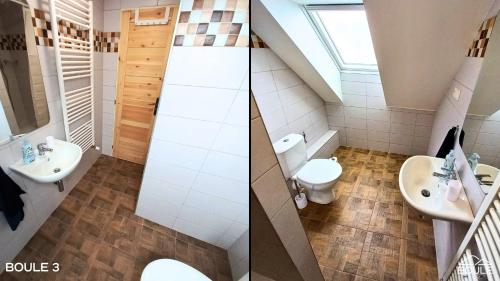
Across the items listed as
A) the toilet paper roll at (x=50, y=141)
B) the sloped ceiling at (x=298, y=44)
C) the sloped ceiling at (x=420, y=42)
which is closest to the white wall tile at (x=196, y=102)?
the toilet paper roll at (x=50, y=141)

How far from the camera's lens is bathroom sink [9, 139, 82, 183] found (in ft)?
1.43

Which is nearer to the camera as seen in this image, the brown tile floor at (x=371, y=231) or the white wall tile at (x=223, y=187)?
the white wall tile at (x=223, y=187)

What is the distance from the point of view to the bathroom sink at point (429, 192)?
0.93 metres

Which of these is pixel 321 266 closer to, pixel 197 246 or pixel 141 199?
pixel 197 246

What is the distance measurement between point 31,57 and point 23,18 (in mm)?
65

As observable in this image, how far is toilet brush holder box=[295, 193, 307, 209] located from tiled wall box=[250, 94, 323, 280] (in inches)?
12.3

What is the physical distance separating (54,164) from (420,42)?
1307 mm

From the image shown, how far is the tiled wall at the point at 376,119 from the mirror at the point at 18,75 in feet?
3.43

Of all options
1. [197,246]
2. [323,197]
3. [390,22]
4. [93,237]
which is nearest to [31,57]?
[93,237]

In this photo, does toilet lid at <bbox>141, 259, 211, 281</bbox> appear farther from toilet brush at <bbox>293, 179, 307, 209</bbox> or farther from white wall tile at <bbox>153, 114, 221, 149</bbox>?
toilet brush at <bbox>293, 179, 307, 209</bbox>

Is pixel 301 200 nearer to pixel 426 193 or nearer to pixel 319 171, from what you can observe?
pixel 319 171

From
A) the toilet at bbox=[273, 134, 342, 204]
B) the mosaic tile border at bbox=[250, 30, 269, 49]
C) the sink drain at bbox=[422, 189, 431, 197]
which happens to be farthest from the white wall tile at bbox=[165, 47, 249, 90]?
the sink drain at bbox=[422, 189, 431, 197]

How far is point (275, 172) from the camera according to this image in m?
0.58

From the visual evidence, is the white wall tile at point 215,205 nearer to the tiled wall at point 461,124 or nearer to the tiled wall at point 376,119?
the tiled wall at point 376,119
